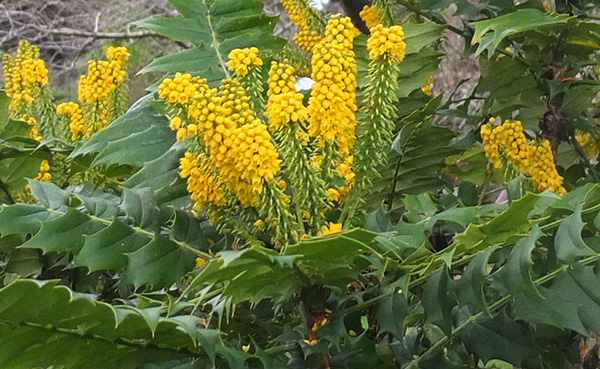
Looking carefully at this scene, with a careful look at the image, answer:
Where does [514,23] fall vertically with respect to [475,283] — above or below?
above

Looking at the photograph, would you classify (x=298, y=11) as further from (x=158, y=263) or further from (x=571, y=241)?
(x=571, y=241)

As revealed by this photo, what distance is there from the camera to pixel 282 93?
656mm

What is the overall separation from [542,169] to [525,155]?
32 millimetres

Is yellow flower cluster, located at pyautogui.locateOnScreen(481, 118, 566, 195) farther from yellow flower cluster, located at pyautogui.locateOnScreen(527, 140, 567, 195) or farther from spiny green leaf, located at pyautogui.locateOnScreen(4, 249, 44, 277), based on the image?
spiny green leaf, located at pyautogui.locateOnScreen(4, 249, 44, 277)

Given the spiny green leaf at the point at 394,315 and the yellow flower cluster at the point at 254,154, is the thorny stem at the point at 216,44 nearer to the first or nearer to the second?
the yellow flower cluster at the point at 254,154

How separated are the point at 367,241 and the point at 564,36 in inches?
22.6

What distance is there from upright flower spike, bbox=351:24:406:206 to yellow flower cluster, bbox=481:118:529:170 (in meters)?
0.22

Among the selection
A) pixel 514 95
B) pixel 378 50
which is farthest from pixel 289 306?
pixel 514 95

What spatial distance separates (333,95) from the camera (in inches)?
25.9

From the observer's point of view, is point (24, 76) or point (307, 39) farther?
point (24, 76)

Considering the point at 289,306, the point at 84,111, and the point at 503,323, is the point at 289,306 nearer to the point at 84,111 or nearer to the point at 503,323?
the point at 503,323

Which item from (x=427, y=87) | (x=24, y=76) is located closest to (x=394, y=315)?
(x=427, y=87)

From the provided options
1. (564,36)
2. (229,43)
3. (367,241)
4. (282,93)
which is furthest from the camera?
(564,36)

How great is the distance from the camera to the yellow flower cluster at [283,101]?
2.12ft
